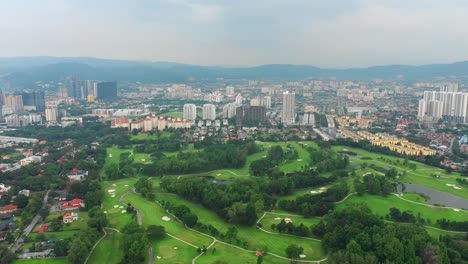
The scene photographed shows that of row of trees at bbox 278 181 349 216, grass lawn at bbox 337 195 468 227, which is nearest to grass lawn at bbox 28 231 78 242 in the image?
row of trees at bbox 278 181 349 216

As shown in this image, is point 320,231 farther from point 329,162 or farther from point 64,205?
point 64,205

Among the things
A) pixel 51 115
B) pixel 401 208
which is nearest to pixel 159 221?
pixel 401 208

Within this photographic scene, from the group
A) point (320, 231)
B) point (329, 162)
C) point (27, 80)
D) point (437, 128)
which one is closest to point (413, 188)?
point (329, 162)

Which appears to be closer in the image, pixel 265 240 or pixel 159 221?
pixel 265 240

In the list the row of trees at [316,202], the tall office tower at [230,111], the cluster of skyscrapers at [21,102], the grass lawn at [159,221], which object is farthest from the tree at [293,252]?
the cluster of skyscrapers at [21,102]

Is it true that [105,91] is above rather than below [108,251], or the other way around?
above

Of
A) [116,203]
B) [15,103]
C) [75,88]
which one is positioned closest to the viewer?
[116,203]

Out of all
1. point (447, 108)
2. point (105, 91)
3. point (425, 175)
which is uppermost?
point (105, 91)

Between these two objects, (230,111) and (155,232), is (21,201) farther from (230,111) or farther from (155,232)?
(230,111)
